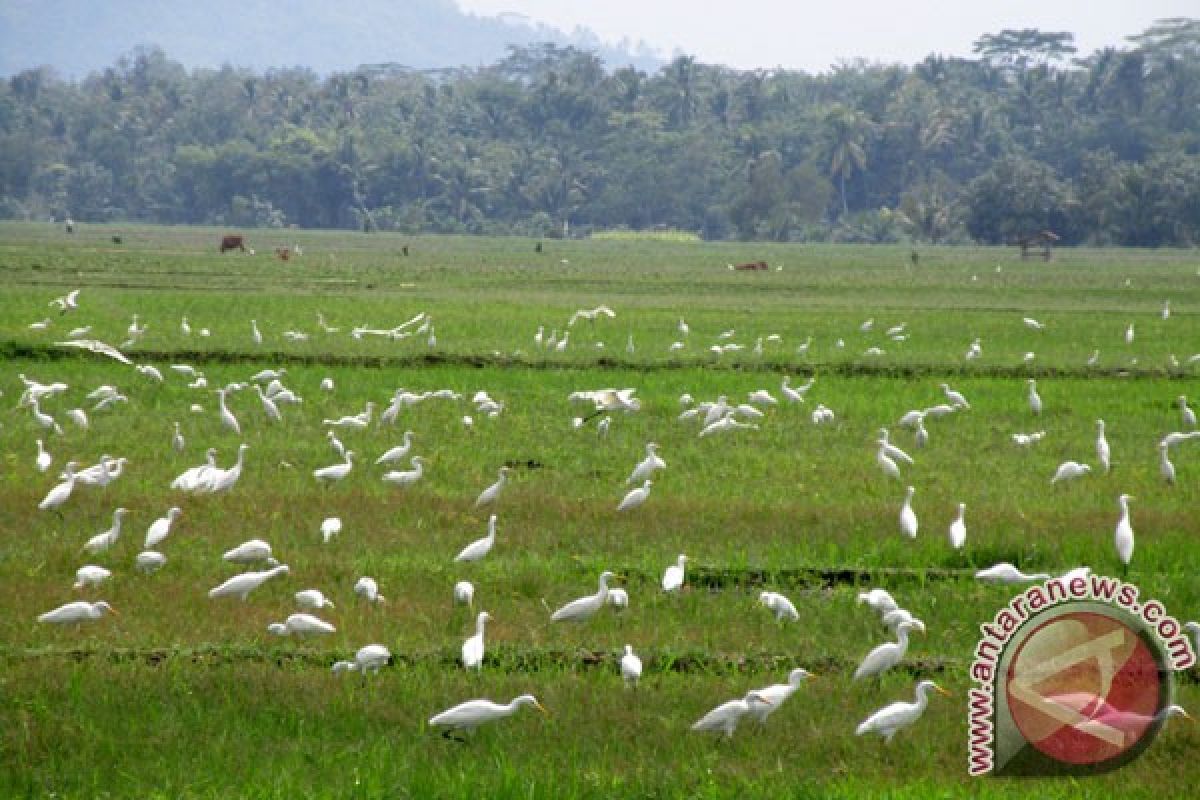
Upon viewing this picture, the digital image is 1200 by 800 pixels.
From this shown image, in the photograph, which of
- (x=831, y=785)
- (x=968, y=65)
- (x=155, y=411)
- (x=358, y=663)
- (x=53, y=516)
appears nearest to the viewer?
(x=831, y=785)

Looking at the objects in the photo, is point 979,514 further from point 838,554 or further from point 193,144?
point 193,144

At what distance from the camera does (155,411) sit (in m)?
19.5

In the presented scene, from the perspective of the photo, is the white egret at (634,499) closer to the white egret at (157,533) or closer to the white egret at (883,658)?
the white egret at (157,533)

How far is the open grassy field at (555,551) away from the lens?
829cm

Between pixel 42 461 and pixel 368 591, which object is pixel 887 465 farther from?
pixel 42 461

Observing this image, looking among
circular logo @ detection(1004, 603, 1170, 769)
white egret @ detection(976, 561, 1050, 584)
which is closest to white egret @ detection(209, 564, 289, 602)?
white egret @ detection(976, 561, 1050, 584)

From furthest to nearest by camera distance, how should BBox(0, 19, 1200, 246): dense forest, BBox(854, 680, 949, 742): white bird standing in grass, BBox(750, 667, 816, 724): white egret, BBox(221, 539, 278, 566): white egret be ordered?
BBox(0, 19, 1200, 246): dense forest < BBox(221, 539, 278, 566): white egret < BBox(750, 667, 816, 724): white egret < BBox(854, 680, 949, 742): white bird standing in grass

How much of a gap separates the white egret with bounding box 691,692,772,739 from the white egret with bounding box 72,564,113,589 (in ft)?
14.5

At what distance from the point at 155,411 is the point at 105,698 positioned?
35.8ft

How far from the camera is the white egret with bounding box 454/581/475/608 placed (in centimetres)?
1075

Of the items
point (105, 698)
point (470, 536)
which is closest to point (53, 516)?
point (470, 536)

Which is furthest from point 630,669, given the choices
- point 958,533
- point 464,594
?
point 958,533

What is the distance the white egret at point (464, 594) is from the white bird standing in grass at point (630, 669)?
5.61ft

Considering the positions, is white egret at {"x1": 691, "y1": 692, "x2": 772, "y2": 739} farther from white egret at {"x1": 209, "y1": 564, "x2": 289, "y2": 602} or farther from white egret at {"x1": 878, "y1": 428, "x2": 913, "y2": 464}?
white egret at {"x1": 878, "y1": 428, "x2": 913, "y2": 464}
